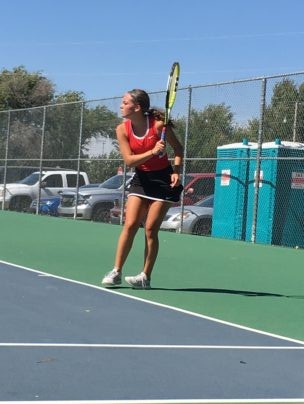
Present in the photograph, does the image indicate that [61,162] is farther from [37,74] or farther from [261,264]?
[37,74]

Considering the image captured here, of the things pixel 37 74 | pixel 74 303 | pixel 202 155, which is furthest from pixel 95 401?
pixel 37 74

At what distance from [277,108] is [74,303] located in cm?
905

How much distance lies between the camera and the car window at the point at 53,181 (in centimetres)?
2303

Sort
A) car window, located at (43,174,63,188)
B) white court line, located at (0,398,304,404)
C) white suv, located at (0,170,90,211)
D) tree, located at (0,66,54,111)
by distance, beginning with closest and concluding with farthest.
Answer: white court line, located at (0,398,304,404)
white suv, located at (0,170,90,211)
car window, located at (43,174,63,188)
tree, located at (0,66,54,111)

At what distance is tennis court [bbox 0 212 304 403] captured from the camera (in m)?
4.35

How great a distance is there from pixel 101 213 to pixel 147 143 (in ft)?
41.9

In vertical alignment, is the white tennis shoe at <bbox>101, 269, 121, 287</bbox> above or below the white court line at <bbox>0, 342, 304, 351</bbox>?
above

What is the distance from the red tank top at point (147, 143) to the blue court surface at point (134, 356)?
4.41 feet

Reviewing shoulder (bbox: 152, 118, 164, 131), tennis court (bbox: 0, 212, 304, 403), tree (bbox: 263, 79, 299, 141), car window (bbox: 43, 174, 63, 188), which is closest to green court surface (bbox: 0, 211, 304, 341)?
tennis court (bbox: 0, 212, 304, 403)

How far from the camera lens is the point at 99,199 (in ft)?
65.9

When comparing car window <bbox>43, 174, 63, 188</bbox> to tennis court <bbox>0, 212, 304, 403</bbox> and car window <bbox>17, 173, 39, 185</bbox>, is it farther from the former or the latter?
tennis court <bbox>0, 212, 304, 403</bbox>

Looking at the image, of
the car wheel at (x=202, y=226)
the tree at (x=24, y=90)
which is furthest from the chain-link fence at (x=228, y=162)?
the tree at (x=24, y=90)

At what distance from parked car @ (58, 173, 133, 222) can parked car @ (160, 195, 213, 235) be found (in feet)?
10.1

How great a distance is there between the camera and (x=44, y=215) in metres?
22.3
